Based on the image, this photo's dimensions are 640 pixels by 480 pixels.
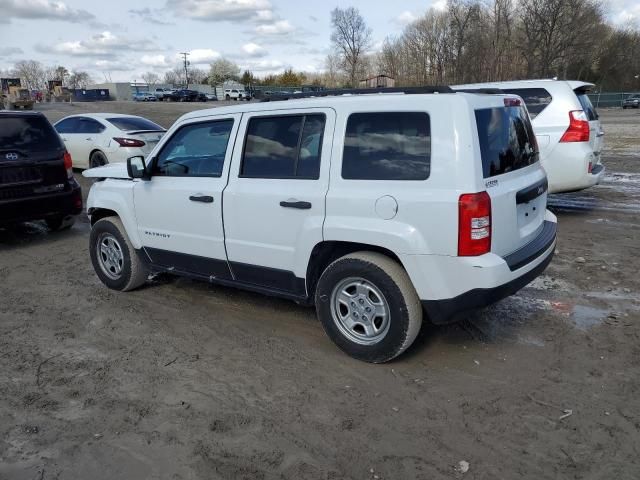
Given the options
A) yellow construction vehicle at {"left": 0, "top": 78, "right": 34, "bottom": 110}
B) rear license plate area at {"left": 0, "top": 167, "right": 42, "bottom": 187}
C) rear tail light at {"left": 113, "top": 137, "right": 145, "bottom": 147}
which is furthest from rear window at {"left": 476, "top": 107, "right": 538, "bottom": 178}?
yellow construction vehicle at {"left": 0, "top": 78, "right": 34, "bottom": 110}

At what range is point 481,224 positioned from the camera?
11.2ft

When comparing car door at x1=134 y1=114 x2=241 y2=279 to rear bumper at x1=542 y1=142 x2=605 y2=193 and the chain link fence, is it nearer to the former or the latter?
rear bumper at x1=542 y1=142 x2=605 y2=193

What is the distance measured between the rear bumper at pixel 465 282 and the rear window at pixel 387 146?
0.62 m

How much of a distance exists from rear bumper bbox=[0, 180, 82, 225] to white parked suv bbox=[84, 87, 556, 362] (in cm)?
329

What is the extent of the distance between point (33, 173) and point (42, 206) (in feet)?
1.51

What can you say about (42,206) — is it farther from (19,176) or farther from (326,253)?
(326,253)

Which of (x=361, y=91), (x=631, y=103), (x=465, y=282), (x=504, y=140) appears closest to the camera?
(x=465, y=282)

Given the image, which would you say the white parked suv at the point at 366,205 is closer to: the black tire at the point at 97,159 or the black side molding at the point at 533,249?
the black side molding at the point at 533,249

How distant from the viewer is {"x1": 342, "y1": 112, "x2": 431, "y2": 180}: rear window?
3.56 metres

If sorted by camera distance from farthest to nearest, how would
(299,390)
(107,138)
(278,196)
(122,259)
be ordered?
(107,138)
(122,259)
(278,196)
(299,390)

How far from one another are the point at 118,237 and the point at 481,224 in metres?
3.72

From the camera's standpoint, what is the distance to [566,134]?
25.3 feet

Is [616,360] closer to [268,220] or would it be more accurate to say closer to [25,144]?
[268,220]

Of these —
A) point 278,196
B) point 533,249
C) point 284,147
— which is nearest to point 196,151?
point 284,147
